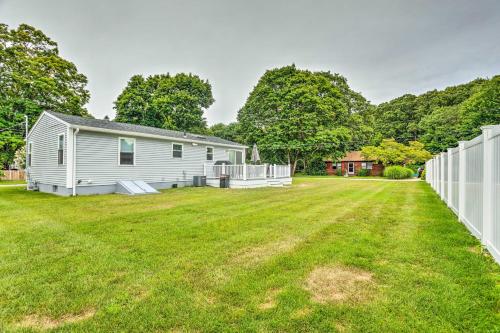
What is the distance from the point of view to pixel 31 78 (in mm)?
21344

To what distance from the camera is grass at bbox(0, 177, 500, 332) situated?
2.21m

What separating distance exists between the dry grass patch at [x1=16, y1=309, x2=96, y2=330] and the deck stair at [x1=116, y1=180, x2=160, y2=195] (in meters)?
9.59

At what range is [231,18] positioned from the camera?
15.5m

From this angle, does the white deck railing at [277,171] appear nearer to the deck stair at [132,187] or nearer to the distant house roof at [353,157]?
the deck stair at [132,187]

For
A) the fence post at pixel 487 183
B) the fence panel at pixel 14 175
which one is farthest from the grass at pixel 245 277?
the fence panel at pixel 14 175

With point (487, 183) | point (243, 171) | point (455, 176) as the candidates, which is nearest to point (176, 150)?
point (243, 171)

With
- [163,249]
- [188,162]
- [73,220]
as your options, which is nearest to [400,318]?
[163,249]

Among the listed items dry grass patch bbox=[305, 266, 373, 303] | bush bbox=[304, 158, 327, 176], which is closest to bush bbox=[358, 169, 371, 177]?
bush bbox=[304, 158, 327, 176]

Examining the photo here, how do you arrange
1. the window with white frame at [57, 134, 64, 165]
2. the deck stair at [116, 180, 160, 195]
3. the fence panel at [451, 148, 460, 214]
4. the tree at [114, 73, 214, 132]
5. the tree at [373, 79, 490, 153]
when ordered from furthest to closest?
the tree at [373, 79, 490, 153] < the tree at [114, 73, 214, 132] < the deck stair at [116, 180, 160, 195] < the window with white frame at [57, 134, 64, 165] < the fence panel at [451, 148, 460, 214]

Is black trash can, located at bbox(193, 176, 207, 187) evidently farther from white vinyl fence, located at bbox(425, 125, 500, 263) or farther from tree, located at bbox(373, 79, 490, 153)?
tree, located at bbox(373, 79, 490, 153)

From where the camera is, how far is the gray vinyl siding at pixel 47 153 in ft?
37.5

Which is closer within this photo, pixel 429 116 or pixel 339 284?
pixel 339 284

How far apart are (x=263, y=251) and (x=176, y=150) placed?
473 inches

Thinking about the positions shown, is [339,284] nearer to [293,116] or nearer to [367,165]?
[293,116]
